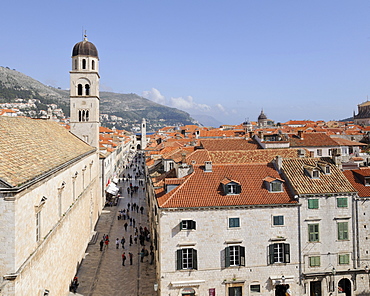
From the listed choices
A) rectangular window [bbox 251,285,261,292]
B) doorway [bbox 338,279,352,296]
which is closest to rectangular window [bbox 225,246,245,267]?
rectangular window [bbox 251,285,261,292]

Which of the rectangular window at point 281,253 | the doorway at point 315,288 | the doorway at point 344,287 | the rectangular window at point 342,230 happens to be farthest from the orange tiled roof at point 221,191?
the doorway at point 344,287

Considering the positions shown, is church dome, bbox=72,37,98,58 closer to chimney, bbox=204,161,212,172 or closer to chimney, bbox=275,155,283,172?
chimney, bbox=204,161,212,172

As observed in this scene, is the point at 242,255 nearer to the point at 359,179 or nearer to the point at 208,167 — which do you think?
the point at 208,167

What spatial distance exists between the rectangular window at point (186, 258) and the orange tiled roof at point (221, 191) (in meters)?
2.82

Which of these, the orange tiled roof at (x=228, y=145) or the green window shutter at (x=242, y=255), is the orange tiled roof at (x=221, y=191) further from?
the orange tiled roof at (x=228, y=145)

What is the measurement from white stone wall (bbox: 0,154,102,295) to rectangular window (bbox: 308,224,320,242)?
16.2m

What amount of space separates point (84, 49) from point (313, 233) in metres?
34.2

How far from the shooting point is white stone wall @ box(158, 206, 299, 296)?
850 inches

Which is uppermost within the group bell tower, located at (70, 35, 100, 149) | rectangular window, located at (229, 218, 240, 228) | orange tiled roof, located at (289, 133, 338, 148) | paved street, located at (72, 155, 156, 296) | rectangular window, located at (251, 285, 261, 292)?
bell tower, located at (70, 35, 100, 149)

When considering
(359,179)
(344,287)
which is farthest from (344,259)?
(359,179)

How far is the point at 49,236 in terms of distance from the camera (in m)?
19.0

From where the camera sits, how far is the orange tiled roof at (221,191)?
2234cm

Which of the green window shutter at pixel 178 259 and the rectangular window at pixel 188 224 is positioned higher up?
the rectangular window at pixel 188 224

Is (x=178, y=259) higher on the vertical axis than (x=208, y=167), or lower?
lower
